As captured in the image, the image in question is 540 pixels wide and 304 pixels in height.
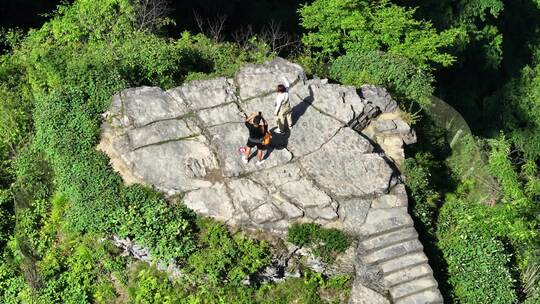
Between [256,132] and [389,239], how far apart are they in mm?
3102

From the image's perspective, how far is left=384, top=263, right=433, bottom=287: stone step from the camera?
403 inches

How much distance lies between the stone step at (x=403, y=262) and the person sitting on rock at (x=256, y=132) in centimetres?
309

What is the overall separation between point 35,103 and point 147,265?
4.77 m

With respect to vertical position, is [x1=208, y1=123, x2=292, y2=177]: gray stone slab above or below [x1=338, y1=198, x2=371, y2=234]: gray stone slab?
above

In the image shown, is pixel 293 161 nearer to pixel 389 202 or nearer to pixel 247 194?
pixel 247 194

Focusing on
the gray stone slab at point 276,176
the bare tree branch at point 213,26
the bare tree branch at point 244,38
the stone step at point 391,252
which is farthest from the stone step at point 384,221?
the bare tree branch at point 213,26

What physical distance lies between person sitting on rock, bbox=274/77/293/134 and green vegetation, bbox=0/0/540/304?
2435mm

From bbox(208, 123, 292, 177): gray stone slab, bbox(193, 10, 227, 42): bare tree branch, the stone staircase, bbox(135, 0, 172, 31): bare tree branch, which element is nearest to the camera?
the stone staircase

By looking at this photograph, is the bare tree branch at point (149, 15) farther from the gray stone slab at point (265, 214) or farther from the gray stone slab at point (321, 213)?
the gray stone slab at point (321, 213)

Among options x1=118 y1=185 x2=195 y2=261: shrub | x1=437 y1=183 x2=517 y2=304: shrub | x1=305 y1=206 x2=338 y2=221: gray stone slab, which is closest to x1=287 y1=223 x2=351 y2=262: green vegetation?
x1=305 y1=206 x2=338 y2=221: gray stone slab

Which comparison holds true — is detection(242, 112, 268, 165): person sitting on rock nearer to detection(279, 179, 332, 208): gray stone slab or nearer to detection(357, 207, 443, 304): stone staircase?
detection(279, 179, 332, 208): gray stone slab

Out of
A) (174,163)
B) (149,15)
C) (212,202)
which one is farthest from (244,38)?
(212,202)

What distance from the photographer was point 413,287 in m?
10.2

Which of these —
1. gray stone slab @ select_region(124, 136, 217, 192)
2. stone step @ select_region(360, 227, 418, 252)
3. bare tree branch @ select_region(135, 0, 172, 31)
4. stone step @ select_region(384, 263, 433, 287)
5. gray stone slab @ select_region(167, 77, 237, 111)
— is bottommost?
stone step @ select_region(384, 263, 433, 287)
